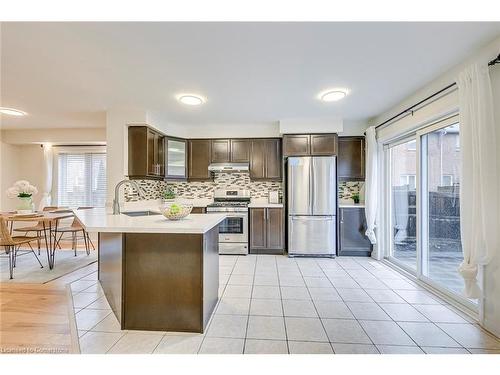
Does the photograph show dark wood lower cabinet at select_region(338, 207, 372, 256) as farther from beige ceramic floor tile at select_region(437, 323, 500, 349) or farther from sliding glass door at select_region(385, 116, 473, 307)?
beige ceramic floor tile at select_region(437, 323, 500, 349)

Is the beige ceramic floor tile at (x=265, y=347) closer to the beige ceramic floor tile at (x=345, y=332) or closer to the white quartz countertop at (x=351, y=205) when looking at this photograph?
the beige ceramic floor tile at (x=345, y=332)

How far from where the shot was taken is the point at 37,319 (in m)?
2.23

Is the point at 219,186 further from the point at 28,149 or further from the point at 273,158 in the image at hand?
the point at 28,149

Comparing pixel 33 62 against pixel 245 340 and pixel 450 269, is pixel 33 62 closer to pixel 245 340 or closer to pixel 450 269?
pixel 245 340

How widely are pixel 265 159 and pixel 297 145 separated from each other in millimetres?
688

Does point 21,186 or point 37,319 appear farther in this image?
point 21,186

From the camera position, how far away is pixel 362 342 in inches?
73.7

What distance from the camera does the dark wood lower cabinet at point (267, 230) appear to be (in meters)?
4.46

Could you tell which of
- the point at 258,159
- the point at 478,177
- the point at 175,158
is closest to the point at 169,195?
the point at 175,158

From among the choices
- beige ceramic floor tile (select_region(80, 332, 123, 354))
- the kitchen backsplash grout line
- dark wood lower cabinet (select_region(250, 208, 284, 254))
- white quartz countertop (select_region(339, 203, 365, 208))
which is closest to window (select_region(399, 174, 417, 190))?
white quartz countertop (select_region(339, 203, 365, 208))

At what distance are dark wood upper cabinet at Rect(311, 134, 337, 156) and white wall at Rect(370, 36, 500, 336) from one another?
101cm

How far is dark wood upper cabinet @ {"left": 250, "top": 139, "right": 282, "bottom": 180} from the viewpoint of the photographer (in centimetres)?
475

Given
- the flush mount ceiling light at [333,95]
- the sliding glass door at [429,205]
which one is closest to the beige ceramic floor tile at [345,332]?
the sliding glass door at [429,205]

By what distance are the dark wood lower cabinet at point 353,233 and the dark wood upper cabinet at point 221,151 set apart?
2.35 metres
